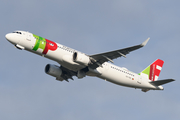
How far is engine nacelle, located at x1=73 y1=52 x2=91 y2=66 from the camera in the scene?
40.2 meters

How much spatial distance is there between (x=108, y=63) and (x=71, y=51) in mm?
6704

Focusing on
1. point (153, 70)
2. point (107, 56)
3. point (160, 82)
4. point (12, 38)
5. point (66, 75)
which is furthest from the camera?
point (153, 70)

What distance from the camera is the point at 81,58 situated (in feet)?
133

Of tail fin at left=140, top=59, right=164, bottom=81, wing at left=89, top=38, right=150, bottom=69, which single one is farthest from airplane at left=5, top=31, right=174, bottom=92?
tail fin at left=140, top=59, right=164, bottom=81

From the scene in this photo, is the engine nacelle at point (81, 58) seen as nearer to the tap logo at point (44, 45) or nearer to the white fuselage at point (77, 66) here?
the white fuselage at point (77, 66)

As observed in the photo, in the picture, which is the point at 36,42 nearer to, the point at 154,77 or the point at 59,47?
the point at 59,47

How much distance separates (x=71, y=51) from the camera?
136 ft

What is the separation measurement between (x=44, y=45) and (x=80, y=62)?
554cm

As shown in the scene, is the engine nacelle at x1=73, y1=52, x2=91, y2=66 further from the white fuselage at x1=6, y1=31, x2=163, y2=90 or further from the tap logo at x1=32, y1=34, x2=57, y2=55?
the tap logo at x1=32, y1=34, x2=57, y2=55

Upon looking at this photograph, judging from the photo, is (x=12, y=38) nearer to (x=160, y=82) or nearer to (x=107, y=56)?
(x=107, y=56)

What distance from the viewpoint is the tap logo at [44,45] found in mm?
39500

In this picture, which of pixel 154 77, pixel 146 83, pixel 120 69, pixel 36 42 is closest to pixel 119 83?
pixel 120 69

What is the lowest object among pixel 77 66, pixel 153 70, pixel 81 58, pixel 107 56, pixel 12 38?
pixel 77 66

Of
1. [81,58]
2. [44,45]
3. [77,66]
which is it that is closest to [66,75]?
[77,66]
